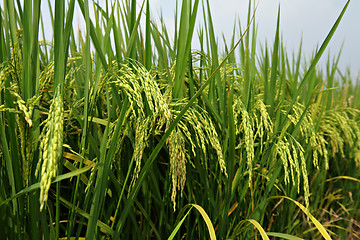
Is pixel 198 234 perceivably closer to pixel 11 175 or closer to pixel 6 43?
pixel 11 175

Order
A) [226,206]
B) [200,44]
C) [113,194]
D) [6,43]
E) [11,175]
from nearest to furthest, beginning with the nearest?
[11,175], [6,43], [113,194], [226,206], [200,44]

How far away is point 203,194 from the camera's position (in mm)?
1203

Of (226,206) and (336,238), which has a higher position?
(226,206)

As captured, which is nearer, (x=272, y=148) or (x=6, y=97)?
(x=6, y=97)

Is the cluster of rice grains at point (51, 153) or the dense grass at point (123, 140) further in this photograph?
the dense grass at point (123, 140)

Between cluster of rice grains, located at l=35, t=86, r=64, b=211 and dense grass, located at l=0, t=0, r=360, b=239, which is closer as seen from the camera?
cluster of rice grains, located at l=35, t=86, r=64, b=211

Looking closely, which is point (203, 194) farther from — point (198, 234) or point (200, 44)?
point (200, 44)

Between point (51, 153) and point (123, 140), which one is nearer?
point (51, 153)

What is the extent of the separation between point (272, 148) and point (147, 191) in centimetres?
51

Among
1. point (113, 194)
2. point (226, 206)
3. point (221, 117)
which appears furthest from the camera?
point (221, 117)

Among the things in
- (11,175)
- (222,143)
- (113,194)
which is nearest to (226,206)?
(222,143)

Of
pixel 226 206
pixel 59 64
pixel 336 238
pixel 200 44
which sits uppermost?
pixel 200 44

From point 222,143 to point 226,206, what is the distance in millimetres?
259

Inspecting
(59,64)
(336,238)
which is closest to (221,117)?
(59,64)
